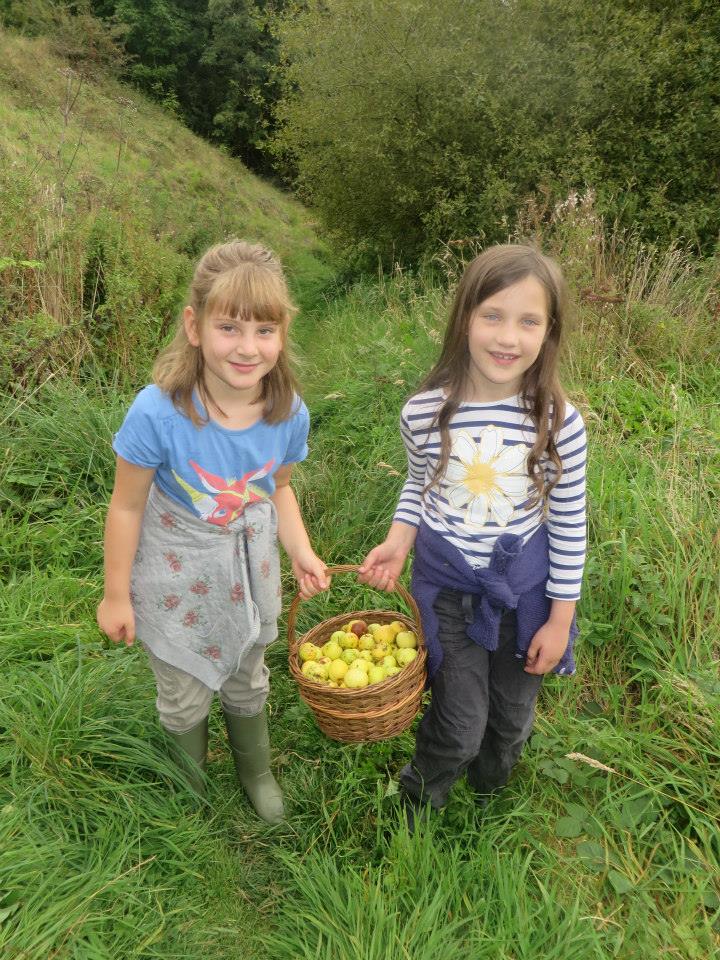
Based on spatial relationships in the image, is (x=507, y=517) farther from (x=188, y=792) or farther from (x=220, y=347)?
(x=188, y=792)

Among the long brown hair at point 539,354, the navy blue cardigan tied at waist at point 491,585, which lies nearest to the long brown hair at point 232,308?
the long brown hair at point 539,354

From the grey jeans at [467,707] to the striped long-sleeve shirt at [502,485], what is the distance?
21 cm

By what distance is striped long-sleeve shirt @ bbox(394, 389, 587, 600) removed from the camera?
70.4 inches

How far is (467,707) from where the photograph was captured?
6.25ft

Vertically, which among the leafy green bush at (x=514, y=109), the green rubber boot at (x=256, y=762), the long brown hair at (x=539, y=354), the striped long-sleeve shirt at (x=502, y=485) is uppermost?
the leafy green bush at (x=514, y=109)

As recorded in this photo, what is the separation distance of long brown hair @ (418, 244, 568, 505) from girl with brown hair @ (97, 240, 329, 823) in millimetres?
462

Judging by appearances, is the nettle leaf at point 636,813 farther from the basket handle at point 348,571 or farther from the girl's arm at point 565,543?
the basket handle at point 348,571

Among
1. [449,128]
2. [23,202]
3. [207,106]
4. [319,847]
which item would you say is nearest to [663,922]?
[319,847]

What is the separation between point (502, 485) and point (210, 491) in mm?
801

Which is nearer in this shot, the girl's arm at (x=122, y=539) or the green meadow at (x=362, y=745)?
the girl's arm at (x=122, y=539)

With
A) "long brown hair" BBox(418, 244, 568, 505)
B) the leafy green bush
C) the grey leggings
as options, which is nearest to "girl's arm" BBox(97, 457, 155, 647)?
the grey leggings

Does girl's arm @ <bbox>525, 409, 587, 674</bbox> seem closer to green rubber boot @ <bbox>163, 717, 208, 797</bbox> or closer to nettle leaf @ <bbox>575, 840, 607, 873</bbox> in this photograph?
nettle leaf @ <bbox>575, 840, 607, 873</bbox>

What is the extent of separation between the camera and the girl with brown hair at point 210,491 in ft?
5.56

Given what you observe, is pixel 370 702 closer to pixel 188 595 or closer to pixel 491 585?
pixel 491 585
